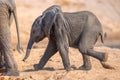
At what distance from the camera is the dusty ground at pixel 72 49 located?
34.0 ft

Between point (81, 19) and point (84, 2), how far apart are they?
16041 millimetres

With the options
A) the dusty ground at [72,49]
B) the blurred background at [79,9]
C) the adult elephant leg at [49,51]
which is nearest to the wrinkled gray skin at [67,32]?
the adult elephant leg at [49,51]

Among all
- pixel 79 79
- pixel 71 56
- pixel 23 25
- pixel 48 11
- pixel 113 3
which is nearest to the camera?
pixel 79 79

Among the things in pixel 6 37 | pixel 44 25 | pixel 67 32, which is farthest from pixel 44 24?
pixel 6 37

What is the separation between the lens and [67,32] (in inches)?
432

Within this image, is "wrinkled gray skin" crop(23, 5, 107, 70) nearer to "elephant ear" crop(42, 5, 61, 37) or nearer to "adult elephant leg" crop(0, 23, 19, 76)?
"elephant ear" crop(42, 5, 61, 37)

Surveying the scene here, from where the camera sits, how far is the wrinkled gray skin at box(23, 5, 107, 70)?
35.5 ft

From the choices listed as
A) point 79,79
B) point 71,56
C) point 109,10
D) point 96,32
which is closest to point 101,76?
point 79,79

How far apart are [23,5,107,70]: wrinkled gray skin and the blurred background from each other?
10947 mm

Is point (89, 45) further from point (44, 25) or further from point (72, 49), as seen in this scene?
point (72, 49)

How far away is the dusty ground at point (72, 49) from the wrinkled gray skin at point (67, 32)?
37cm

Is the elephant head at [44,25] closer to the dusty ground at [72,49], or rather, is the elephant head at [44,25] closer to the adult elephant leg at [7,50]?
the adult elephant leg at [7,50]

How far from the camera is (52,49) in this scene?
442 inches

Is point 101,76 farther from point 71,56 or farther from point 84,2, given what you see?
point 84,2
